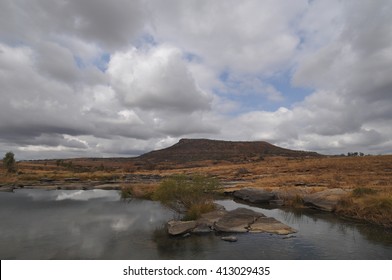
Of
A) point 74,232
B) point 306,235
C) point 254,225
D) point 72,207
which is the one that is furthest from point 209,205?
point 72,207

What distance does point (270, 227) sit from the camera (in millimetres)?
20859

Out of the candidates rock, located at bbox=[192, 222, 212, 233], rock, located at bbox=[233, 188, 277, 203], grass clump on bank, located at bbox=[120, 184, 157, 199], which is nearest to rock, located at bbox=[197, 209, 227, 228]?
rock, located at bbox=[192, 222, 212, 233]

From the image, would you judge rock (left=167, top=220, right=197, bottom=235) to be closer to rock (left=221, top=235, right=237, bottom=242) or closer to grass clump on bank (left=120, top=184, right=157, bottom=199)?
rock (left=221, top=235, right=237, bottom=242)

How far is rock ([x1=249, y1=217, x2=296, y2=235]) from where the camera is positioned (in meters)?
20.2

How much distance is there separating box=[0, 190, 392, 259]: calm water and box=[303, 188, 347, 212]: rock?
1.47m

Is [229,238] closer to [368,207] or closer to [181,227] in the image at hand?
[181,227]

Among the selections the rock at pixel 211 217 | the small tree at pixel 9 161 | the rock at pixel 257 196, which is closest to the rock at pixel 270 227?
the rock at pixel 211 217

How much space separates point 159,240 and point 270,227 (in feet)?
24.9

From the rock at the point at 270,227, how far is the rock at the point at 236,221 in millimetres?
447

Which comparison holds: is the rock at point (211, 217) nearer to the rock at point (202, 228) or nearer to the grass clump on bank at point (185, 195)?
the rock at point (202, 228)

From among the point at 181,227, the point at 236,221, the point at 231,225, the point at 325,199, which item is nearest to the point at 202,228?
the point at 181,227

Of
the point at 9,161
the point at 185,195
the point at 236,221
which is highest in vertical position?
the point at 9,161

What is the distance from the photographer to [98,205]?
34.1 metres

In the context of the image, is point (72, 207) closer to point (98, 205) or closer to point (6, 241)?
point (98, 205)
